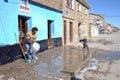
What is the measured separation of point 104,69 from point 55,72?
9.01ft

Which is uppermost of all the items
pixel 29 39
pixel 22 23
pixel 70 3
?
pixel 70 3

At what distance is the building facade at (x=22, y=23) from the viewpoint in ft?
34.1

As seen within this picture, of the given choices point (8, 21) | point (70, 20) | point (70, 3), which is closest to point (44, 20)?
point (8, 21)

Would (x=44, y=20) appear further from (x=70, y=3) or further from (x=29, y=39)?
(x=70, y=3)

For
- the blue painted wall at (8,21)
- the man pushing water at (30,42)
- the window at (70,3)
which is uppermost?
the window at (70,3)

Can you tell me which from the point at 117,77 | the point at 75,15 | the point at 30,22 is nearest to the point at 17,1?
the point at 30,22

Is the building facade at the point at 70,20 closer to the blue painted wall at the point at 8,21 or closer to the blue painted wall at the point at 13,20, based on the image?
the blue painted wall at the point at 13,20

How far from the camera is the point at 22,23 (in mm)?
12984

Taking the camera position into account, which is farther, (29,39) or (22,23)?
(22,23)

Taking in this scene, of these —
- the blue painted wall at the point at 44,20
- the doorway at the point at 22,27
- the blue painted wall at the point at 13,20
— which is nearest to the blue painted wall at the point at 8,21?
the blue painted wall at the point at 13,20

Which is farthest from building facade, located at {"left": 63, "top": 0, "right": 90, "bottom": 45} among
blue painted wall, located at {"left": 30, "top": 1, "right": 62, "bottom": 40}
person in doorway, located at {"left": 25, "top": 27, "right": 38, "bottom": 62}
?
person in doorway, located at {"left": 25, "top": 27, "right": 38, "bottom": 62}

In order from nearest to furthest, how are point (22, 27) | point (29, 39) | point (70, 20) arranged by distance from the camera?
point (29, 39), point (22, 27), point (70, 20)

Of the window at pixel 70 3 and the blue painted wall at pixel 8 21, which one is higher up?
the window at pixel 70 3

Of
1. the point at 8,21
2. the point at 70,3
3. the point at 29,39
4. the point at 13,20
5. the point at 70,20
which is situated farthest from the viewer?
the point at 70,3
